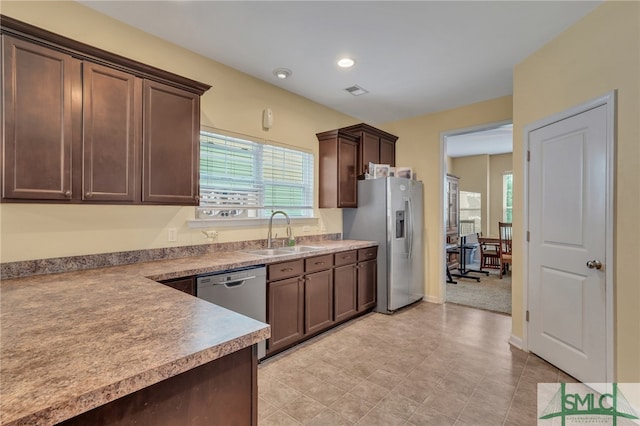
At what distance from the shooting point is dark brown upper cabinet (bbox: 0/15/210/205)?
1709 mm

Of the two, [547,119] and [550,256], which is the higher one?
[547,119]

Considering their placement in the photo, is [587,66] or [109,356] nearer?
[109,356]

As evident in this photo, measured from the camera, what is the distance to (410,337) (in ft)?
10.4

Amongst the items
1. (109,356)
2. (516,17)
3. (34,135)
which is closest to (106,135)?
(34,135)

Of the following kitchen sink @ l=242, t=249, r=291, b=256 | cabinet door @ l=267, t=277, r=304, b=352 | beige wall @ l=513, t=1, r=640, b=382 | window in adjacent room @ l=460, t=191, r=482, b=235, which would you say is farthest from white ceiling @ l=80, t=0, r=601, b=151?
window in adjacent room @ l=460, t=191, r=482, b=235

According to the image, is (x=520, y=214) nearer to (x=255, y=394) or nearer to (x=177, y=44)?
(x=255, y=394)

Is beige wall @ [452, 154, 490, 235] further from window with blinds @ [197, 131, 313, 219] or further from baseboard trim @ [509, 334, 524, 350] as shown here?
window with blinds @ [197, 131, 313, 219]

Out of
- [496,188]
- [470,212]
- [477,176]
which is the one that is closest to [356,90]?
[470,212]

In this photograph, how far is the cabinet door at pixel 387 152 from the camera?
4.54 m

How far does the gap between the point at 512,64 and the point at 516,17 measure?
2.70ft

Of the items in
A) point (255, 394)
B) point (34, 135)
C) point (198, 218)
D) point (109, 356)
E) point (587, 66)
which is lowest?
point (255, 394)

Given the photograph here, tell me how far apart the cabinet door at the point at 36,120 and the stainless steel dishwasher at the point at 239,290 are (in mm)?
1046

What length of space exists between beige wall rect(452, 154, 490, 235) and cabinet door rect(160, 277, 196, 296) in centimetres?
725

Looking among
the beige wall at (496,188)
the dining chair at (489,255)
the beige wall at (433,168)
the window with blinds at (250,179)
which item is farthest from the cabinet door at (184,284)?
the beige wall at (496,188)
